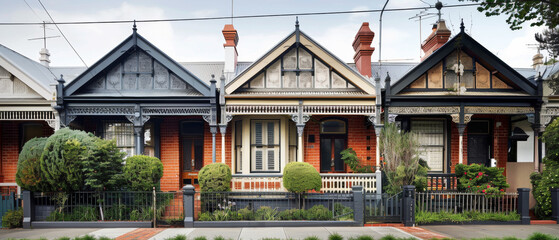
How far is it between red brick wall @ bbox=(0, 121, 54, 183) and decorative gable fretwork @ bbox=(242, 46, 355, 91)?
9.85 meters

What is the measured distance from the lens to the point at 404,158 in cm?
1091

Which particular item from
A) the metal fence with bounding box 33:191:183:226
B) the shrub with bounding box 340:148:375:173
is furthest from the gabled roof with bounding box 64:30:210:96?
the shrub with bounding box 340:148:375:173

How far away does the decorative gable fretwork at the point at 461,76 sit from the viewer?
1252 centimetres

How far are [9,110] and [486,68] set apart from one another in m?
18.4

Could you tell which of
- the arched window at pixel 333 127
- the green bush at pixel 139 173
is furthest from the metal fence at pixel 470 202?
the green bush at pixel 139 173

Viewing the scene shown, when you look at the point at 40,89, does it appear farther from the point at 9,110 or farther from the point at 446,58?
the point at 446,58

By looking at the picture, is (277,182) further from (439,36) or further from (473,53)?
(439,36)

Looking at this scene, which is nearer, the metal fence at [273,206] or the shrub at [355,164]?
the metal fence at [273,206]

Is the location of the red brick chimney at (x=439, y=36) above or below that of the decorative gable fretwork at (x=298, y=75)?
above

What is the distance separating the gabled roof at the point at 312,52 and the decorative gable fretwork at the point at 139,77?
1904 mm

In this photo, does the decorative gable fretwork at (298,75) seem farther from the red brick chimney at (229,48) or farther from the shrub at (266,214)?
the shrub at (266,214)

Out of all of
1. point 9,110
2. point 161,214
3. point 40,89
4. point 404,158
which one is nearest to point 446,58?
point 404,158

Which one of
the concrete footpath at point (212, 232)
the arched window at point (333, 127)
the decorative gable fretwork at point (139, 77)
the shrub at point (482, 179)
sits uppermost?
the decorative gable fretwork at point (139, 77)

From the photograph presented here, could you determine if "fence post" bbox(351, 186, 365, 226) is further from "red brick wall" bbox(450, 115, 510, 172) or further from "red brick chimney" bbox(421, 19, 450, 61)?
"red brick chimney" bbox(421, 19, 450, 61)
